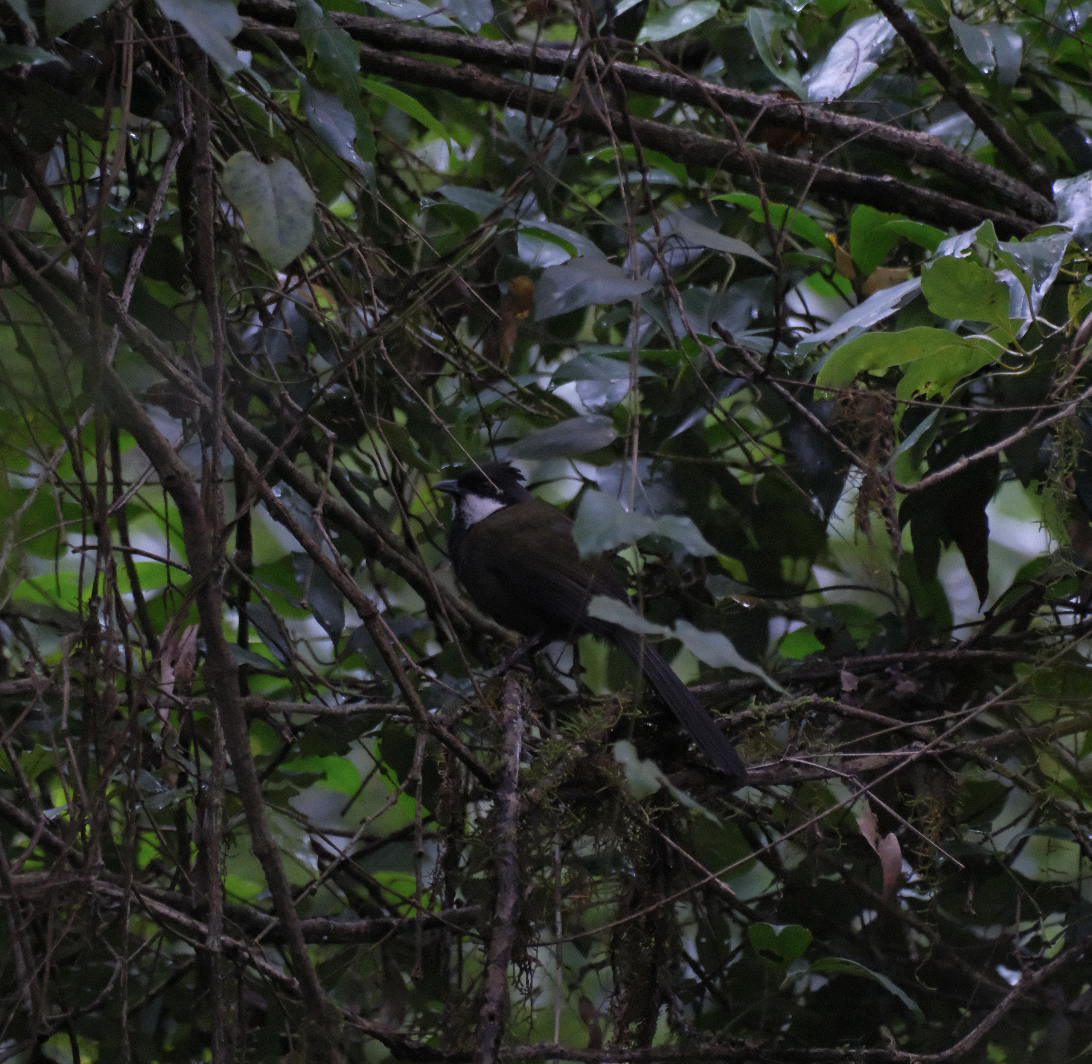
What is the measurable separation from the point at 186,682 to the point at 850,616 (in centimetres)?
155

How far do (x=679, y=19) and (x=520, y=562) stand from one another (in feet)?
4.59

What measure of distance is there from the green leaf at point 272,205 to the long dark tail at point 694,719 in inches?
31.8

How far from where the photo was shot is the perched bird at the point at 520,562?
2674 mm

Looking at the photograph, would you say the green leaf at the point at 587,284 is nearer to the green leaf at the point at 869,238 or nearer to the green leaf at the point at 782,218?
the green leaf at the point at 782,218

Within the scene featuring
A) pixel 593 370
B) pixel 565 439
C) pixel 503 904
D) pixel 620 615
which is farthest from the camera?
pixel 593 370

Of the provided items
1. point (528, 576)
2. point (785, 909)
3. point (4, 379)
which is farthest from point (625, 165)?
point (785, 909)

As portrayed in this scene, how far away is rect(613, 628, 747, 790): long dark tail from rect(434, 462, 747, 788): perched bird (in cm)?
38

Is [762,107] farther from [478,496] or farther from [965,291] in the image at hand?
[478,496]

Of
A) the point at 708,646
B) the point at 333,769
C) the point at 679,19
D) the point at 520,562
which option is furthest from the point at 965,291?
the point at 333,769

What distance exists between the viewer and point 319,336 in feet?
7.36

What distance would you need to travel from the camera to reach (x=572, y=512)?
2.95m

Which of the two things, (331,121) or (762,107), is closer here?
(331,121)

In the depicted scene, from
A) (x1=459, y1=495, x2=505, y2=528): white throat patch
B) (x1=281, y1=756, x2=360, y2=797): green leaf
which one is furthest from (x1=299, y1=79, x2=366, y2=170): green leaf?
(x1=459, y1=495, x2=505, y2=528): white throat patch

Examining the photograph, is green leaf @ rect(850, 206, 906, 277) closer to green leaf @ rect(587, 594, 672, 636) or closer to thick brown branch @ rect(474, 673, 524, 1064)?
thick brown branch @ rect(474, 673, 524, 1064)
